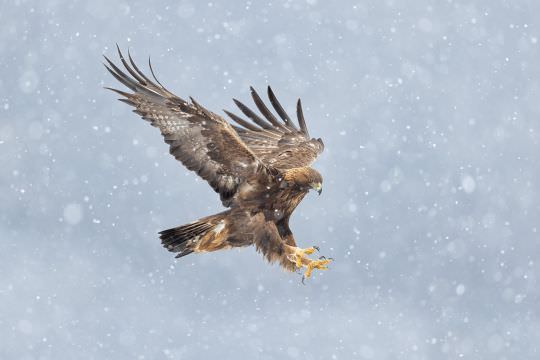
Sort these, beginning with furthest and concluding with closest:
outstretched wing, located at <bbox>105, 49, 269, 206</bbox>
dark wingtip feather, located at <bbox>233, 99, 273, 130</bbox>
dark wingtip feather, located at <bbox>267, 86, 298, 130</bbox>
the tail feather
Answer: dark wingtip feather, located at <bbox>233, 99, 273, 130</bbox>
dark wingtip feather, located at <bbox>267, 86, 298, 130</bbox>
the tail feather
outstretched wing, located at <bbox>105, 49, 269, 206</bbox>

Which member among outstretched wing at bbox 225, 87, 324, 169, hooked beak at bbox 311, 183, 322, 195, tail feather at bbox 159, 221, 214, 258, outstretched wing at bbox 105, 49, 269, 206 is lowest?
tail feather at bbox 159, 221, 214, 258

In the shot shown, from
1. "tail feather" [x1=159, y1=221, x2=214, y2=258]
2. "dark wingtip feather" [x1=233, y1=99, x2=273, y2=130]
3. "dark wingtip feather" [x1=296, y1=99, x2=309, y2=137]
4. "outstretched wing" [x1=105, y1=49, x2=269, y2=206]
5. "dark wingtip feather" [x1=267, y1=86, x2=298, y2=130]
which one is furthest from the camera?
"dark wingtip feather" [x1=296, y1=99, x2=309, y2=137]

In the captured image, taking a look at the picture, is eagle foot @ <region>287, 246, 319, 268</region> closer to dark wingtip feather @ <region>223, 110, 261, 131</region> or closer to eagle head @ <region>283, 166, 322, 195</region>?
eagle head @ <region>283, 166, 322, 195</region>

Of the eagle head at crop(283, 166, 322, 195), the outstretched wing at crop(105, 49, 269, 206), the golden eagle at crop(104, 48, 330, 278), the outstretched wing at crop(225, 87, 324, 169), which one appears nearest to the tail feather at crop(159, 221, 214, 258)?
the golden eagle at crop(104, 48, 330, 278)

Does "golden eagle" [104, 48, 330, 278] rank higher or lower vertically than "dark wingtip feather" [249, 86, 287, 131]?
lower

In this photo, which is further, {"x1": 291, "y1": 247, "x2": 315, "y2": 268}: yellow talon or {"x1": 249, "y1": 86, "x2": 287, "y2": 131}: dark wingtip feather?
{"x1": 249, "y1": 86, "x2": 287, "y2": 131}: dark wingtip feather

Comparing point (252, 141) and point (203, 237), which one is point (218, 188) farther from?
point (252, 141)

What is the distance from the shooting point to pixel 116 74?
12.8 meters

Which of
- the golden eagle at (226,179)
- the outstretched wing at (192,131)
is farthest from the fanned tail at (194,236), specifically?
the outstretched wing at (192,131)

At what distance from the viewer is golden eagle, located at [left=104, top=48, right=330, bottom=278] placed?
504 inches

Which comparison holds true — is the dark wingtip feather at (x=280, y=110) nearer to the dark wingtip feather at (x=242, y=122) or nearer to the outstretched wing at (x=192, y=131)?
the dark wingtip feather at (x=242, y=122)

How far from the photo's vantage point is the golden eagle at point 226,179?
12805mm

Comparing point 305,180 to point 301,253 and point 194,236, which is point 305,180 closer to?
point 301,253

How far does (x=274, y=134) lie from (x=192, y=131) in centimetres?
327
